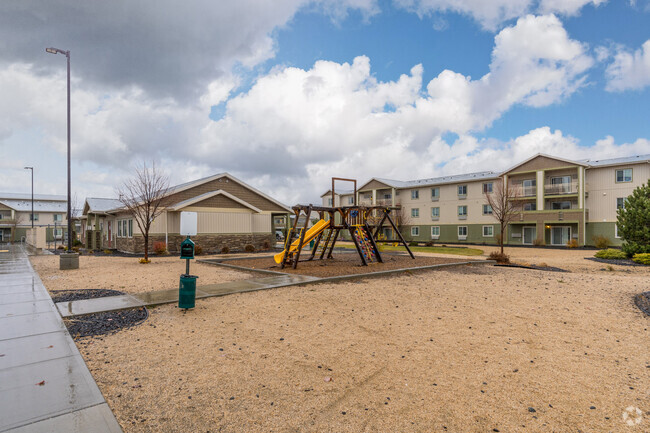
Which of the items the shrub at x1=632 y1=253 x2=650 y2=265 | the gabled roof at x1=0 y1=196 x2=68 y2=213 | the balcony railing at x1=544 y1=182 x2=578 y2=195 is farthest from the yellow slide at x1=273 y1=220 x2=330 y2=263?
the gabled roof at x1=0 y1=196 x2=68 y2=213

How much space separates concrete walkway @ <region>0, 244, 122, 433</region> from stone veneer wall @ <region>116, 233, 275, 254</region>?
18.6 meters

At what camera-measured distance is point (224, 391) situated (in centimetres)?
414

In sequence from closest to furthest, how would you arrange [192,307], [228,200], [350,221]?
[192,307], [350,221], [228,200]

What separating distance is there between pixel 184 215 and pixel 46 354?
150 inches

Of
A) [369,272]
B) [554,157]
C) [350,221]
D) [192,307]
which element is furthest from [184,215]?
[554,157]

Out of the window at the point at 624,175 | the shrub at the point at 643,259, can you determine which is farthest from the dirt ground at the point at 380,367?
the window at the point at 624,175

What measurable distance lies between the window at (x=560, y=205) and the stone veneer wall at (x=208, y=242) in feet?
103

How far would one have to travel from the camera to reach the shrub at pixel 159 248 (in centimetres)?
2400

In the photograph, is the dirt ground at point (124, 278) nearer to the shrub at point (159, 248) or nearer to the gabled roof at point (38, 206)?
the shrub at point (159, 248)

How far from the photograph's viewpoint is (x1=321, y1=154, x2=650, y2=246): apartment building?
34.4 meters

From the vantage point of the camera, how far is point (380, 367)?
16.0 ft

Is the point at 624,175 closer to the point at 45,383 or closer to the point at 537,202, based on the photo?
the point at 537,202

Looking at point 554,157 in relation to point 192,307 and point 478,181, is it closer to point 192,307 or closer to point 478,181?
point 478,181

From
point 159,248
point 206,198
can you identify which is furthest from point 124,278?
point 206,198
